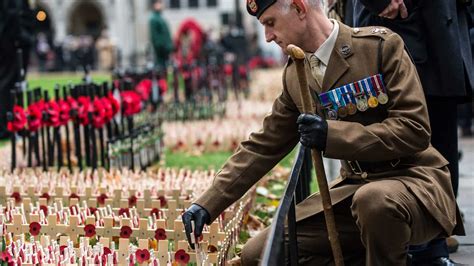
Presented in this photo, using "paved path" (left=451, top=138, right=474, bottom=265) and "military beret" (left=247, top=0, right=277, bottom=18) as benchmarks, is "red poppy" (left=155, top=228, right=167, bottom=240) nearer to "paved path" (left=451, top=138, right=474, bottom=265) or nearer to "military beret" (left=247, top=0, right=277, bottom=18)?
"military beret" (left=247, top=0, right=277, bottom=18)

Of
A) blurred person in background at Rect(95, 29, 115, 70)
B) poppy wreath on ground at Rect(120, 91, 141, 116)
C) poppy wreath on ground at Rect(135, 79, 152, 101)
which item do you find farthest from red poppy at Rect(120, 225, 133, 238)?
blurred person in background at Rect(95, 29, 115, 70)

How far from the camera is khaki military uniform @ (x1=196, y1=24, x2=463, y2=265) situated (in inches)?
181

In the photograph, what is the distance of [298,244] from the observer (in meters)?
5.14

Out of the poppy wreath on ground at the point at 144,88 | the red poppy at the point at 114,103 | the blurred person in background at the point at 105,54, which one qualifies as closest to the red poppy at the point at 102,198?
the red poppy at the point at 114,103

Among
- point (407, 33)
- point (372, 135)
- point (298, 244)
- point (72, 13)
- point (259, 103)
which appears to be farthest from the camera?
point (72, 13)

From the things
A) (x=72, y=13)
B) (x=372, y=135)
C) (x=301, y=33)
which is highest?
Result: (x=301, y=33)

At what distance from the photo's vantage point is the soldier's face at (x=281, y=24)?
4.83 meters

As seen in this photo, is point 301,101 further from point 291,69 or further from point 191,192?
point 191,192

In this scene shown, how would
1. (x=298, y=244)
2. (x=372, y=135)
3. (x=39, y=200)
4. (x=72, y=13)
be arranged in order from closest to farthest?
1. (x=372, y=135)
2. (x=298, y=244)
3. (x=39, y=200)
4. (x=72, y=13)

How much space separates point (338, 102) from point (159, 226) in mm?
1560

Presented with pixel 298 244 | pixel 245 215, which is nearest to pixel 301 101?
pixel 298 244

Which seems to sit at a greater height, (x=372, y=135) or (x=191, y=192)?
(x=372, y=135)

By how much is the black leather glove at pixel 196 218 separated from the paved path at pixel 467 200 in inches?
74.4

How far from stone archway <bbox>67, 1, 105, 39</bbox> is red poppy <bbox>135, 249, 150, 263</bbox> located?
69799mm
